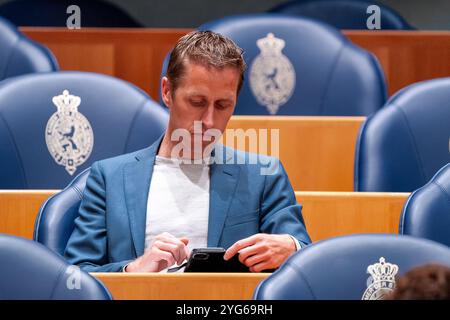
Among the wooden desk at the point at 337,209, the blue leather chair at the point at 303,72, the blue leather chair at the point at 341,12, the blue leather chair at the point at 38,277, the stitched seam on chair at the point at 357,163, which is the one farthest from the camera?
the blue leather chair at the point at 341,12

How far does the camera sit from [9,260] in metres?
0.90

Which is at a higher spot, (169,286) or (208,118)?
(208,118)

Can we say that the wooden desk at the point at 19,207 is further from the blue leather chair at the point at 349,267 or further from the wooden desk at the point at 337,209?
the blue leather chair at the point at 349,267

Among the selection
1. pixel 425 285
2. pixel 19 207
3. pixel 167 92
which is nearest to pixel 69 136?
pixel 19 207

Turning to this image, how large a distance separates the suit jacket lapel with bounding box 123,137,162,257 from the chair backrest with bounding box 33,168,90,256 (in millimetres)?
57

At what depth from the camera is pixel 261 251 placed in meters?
1.02

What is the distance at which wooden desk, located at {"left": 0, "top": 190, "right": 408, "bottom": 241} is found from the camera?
122cm

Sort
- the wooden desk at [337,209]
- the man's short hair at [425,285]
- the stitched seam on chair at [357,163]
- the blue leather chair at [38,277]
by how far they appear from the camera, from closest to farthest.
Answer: the man's short hair at [425,285]
the blue leather chair at [38,277]
the wooden desk at [337,209]
the stitched seam on chair at [357,163]

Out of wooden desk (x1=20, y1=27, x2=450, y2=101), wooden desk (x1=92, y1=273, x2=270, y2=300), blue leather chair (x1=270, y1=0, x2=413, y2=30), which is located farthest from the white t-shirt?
blue leather chair (x1=270, y1=0, x2=413, y2=30)

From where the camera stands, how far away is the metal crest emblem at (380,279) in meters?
0.89

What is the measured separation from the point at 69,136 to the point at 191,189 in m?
0.30

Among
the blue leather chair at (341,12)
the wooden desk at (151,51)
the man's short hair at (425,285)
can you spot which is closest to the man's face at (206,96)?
the man's short hair at (425,285)

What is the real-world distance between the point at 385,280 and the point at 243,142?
53cm

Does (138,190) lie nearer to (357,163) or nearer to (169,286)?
(169,286)
